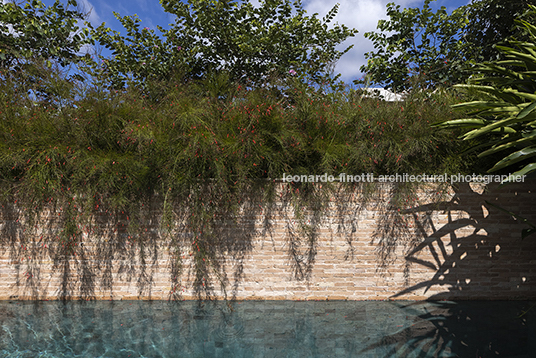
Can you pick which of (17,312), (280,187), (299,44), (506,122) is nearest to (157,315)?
(17,312)

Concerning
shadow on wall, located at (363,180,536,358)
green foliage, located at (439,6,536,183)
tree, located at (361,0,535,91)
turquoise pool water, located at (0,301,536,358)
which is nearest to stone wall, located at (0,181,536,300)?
shadow on wall, located at (363,180,536,358)

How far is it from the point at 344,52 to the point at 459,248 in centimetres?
609

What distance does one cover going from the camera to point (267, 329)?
3.45m

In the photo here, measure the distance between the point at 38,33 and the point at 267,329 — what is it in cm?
779

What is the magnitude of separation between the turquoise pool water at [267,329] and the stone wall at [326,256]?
19cm

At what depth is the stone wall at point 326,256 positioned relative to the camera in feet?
13.8

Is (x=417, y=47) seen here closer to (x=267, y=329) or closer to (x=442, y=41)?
(x=442, y=41)

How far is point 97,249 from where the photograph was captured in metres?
4.23

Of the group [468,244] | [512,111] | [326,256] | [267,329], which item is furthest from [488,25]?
[267,329]

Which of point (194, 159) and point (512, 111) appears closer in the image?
point (512, 111)

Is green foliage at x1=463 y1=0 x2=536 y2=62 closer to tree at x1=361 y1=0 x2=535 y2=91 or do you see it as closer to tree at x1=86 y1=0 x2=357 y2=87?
tree at x1=361 y1=0 x2=535 y2=91

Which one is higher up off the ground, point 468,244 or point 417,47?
point 417,47

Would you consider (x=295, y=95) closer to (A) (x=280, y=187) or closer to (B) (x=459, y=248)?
(A) (x=280, y=187)

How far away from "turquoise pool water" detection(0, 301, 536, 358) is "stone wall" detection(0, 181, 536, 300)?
0.19m
